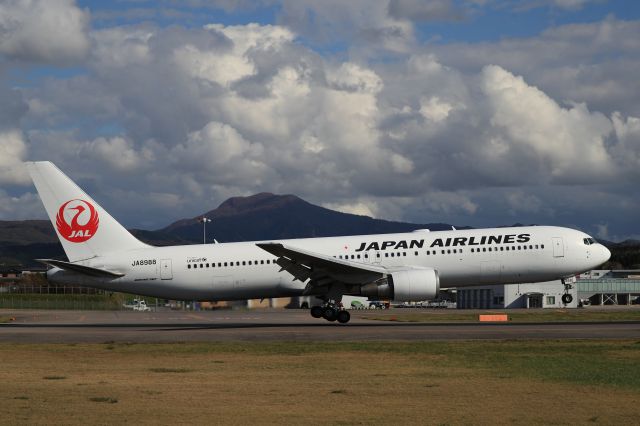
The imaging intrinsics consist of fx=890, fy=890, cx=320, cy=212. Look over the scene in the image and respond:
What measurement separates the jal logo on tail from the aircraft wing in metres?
9.71

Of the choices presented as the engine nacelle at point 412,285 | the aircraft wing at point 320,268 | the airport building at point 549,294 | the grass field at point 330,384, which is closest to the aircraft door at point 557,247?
the engine nacelle at point 412,285

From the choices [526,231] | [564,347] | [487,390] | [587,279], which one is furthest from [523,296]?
[487,390]

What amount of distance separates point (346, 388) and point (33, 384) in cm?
779

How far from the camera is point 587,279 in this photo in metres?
121

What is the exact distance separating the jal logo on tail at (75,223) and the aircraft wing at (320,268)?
9.71 metres

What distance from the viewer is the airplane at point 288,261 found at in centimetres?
4578

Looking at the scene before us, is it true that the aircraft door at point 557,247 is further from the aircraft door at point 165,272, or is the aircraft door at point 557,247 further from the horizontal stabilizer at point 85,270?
the horizontal stabilizer at point 85,270

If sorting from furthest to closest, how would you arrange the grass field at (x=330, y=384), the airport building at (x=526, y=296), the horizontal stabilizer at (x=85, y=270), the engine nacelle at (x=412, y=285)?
1. the airport building at (x=526, y=296)
2. the horizontal stabilizer at (x=85, y=270)
3. the engine nacelle at (x=412, y=285)
4. the grass field at (x=330, y=384)

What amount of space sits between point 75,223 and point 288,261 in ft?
38.6

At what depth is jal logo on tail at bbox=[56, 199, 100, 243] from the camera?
47156 mm

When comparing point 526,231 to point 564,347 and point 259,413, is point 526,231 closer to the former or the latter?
point 564,347

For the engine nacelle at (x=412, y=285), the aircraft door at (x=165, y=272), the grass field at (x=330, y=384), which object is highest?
the aircraft door at (x=165, y=272)

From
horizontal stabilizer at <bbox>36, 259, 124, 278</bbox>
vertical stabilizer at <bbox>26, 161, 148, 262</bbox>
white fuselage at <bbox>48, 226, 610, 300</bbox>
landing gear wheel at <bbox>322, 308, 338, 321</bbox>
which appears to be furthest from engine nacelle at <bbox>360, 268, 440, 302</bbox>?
vertical stabilizer at <bbox>26, 161, 148, 262</bbox>

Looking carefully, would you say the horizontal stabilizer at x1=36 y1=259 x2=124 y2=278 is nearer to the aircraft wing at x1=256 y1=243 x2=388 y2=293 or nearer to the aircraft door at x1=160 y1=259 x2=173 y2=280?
the aircraft door at x1=160 y1=259 x2=173 y2=280
